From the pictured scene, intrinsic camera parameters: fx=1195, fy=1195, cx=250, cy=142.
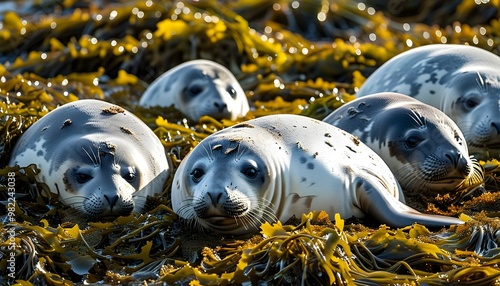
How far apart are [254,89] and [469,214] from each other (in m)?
4.72

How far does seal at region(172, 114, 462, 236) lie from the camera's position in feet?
19.0

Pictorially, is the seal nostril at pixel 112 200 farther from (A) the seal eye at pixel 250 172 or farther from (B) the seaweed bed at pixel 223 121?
(A) the seal eye at pixel 250 172

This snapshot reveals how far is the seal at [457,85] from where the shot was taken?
24.7 ft

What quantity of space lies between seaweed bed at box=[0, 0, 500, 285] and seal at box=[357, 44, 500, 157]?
0.46 m

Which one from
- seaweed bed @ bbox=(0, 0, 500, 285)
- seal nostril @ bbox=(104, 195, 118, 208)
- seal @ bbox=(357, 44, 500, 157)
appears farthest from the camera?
seal @ bbox=(357, 44, 500, 157)

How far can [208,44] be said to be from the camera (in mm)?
11438

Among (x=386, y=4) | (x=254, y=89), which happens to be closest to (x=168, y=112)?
(x=254, y=89)

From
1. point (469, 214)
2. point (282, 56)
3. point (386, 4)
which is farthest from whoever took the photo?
point (386, 4)

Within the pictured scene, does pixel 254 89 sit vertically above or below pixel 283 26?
above

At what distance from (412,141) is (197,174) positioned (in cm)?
144

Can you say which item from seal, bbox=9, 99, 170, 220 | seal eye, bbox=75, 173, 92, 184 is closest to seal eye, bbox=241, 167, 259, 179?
seal, bbox=9, 99, 170, 220

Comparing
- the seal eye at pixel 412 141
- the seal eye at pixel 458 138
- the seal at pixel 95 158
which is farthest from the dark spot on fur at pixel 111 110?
the seal eye at pixel 458 138

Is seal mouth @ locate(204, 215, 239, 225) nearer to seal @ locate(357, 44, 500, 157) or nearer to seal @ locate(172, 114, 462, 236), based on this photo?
seal @ locate(172, 114, 462, 236)

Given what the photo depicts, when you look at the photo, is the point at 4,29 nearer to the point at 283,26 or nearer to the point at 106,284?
the point at 283,26
